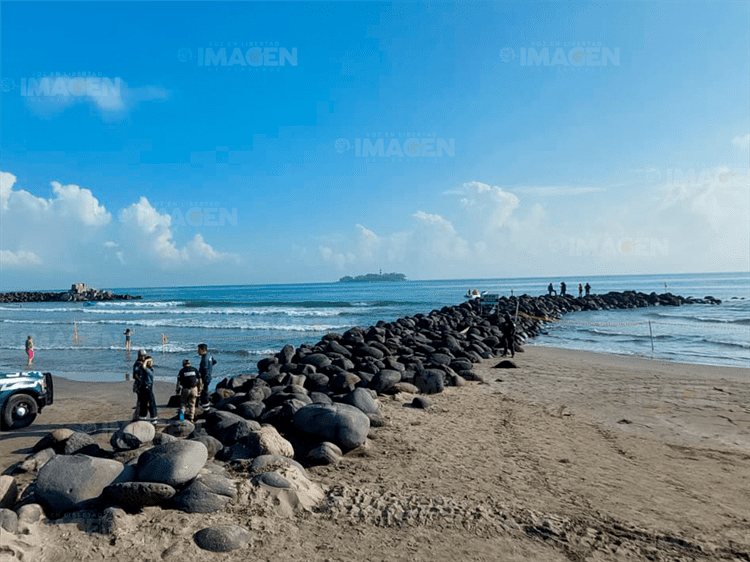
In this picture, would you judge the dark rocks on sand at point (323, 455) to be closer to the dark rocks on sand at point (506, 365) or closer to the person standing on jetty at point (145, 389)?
the person standing on jetty at point (145, 389)

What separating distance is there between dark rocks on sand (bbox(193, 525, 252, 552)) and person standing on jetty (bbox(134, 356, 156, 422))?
5.37m

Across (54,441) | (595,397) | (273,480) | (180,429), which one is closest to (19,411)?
(54,441)

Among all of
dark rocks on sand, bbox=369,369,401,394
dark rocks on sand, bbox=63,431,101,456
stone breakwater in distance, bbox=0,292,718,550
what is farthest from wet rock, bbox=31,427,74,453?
dark rocks on sand, bbox=369,369,401,394

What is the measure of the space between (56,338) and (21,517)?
28272mm

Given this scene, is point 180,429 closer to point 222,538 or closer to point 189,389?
point 189,389

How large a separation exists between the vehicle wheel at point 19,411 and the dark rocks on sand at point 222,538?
6.96 meters

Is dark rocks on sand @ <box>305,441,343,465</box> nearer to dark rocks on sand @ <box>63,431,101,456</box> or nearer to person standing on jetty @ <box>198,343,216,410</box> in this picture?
dark rocks on sand @ <box>63,431,101,456</box>

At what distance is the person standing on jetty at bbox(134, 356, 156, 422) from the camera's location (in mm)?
9336

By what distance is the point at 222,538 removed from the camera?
460 centimetres

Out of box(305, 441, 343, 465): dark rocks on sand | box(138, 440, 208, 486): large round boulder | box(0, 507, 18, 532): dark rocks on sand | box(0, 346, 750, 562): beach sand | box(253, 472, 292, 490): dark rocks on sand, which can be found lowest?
box(0, 346, 750, 562): beach sand

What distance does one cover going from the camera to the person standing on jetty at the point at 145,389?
934 centimetres

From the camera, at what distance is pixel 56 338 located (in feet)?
93.6

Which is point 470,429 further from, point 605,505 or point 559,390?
point 559,390

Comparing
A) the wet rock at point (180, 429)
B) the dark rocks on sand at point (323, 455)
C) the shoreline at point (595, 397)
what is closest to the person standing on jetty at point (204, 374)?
the shoreline at point (595, 397)
